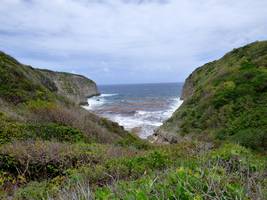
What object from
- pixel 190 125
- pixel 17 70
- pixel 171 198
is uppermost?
pixel 17 70

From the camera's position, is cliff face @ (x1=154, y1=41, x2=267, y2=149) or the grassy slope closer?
the grassy slope

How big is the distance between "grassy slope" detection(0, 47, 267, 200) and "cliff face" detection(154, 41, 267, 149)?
25.9 ft

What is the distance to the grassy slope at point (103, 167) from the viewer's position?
282cm

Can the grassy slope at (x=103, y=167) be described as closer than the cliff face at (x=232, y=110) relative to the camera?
Yes

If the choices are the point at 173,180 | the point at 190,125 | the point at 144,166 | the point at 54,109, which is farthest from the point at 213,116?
the point at 173,180

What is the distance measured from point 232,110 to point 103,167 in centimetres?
1701

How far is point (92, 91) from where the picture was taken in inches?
3871

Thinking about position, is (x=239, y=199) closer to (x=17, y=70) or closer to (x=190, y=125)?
(x=190, y=125)

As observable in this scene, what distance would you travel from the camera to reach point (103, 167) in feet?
19.1

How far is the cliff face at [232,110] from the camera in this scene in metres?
17.5

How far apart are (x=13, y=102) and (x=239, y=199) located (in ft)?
57.4

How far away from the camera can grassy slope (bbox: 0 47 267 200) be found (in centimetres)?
282

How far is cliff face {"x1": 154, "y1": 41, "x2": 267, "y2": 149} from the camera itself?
57.3 feet

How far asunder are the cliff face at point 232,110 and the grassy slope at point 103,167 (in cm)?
790
